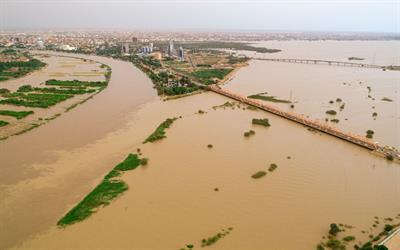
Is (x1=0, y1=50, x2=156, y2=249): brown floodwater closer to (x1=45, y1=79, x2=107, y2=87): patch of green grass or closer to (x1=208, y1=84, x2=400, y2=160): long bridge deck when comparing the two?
(x1=45, y1=79, x2=107, y2=87): patch of green grass

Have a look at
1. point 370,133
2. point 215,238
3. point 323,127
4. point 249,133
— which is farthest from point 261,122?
point 215,238

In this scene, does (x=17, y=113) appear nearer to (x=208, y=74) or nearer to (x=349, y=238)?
(x=349, y=238)

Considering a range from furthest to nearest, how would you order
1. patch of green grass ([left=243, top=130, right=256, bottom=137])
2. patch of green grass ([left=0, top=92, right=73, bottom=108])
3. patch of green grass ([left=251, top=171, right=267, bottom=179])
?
patch of green grass ([left=0, top=92, right=73, bottom=108])
patch of green grass ([left=243, top=130, right=256, bottom=137])
patch of green grass ([left=251, top=171, right=267, bottom=179])

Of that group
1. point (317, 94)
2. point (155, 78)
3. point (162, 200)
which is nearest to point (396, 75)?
point (317, 94)

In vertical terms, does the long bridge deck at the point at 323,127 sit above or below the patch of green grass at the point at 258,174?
above

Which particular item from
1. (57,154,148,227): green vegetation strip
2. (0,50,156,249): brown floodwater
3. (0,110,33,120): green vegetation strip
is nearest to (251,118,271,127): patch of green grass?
(0,50,156,249): brown floodwater

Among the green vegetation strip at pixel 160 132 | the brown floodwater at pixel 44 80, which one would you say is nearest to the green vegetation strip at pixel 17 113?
the brown floodwater at pixel 44 80

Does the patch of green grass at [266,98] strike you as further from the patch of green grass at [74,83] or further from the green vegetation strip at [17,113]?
the green vegetation strip at [17,113]
